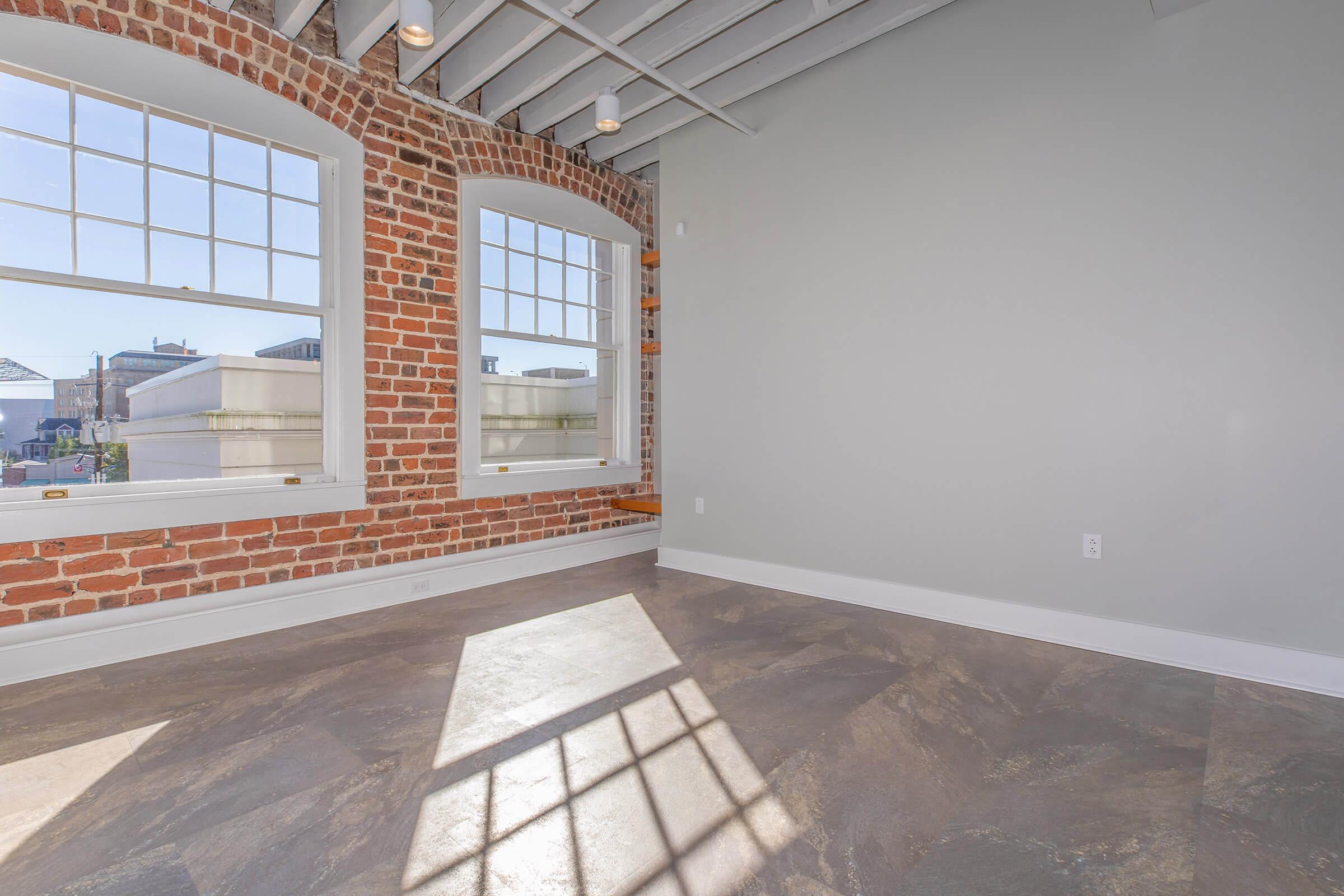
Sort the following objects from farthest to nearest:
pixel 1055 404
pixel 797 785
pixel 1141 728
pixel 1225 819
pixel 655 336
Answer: pixel 655 336
pixel 1055 404
pixel 1141 728
pixel 797 785
pixel 1225 819

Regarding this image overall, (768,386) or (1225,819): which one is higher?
(768,386)

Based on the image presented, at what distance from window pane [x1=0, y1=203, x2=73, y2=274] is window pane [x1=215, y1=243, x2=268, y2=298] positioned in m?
0.56

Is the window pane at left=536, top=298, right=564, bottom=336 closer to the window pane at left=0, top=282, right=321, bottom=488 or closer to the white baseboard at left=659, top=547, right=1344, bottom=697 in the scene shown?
the window pane at left=0, top=282, right=321, bottom=488

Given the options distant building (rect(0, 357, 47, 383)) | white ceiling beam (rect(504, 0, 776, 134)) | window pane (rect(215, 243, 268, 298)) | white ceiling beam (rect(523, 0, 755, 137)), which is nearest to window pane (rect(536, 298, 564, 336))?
white ceiling beam (rect(504, 0, 776, 134))

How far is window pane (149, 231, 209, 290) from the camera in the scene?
9.95 ft

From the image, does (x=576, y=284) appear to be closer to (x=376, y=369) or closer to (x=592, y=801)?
(x=376, y=369)

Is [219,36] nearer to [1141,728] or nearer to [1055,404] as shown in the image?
[1055,404]

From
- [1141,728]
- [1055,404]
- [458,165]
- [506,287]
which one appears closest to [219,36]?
[458,165]

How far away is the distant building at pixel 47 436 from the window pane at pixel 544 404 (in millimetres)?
2043

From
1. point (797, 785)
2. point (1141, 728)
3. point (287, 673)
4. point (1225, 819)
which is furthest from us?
point (287, 673)

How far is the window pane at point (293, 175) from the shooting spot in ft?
11.2

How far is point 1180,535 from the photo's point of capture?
2.81m

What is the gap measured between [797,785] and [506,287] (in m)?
3.67

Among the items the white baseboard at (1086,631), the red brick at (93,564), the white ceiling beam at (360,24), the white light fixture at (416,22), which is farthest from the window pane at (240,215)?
the white baseboard at (1086,631)
